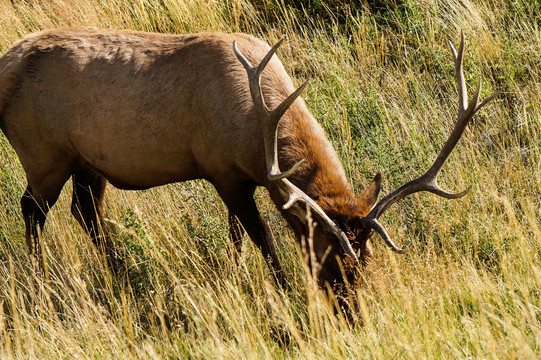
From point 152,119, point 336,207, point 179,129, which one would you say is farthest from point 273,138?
point 152,119

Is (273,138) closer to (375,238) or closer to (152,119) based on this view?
(152,119)

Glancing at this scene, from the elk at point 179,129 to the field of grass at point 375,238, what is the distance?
31cm

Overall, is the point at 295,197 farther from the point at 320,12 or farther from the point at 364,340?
the point at 320,12

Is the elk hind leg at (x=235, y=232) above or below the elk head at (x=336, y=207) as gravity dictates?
below

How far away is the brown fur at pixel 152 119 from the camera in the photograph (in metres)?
4.35

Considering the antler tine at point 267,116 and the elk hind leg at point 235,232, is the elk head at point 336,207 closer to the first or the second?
the antler tine at point 267,116

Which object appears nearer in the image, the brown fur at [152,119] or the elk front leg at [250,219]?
the brown fur at [152,119]

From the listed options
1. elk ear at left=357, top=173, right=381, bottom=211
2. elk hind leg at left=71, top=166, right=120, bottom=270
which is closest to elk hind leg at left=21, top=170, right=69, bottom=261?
elk hind leg at left=71, top=166, right=120, bottom=270

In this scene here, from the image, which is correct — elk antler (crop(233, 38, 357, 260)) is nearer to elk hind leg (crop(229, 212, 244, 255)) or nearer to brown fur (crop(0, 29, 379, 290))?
brown fur (crop(0, 29, 379, 290))

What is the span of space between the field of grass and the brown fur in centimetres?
37

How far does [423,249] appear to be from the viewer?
15.9 feet

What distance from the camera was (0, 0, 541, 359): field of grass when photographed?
143 inches

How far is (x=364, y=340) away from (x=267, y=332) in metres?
0.67

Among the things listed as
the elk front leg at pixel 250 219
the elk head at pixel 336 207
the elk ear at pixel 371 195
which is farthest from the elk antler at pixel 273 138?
the elk front leg at pixel 250 219
